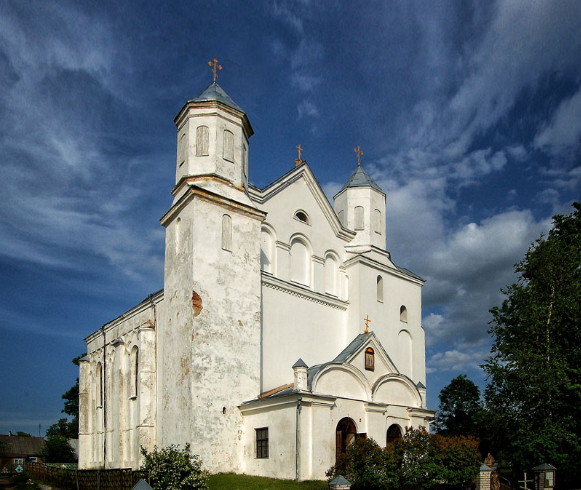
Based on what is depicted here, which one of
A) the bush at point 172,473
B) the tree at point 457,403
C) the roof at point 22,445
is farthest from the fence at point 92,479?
the roof at point 22,445

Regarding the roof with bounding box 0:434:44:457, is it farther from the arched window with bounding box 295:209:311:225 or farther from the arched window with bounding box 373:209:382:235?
the arched window with bounding box 295:209:311:225

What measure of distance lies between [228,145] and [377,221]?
10.2 m

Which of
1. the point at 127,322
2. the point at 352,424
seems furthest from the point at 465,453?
the point at 127,322

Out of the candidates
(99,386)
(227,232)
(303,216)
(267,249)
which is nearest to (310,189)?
(303,216)

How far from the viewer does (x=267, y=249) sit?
83.1ft

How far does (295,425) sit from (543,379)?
9.34 meters

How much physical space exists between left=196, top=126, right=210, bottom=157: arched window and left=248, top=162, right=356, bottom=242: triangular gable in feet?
9.81

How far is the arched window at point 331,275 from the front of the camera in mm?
27656

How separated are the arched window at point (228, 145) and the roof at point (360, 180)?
877 cm

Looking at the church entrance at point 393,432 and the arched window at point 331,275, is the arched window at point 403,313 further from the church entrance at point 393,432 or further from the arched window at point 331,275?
the church entrance at point 393,432

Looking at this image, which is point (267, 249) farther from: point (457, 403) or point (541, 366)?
point (457, 403)

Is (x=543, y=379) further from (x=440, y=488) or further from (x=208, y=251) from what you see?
(x=208, y=251)

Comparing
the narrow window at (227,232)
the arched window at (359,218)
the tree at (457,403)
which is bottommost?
the tree at (457,403)

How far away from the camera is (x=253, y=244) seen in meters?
23.3
